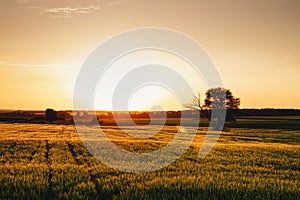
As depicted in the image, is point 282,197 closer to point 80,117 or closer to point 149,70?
point 149,70

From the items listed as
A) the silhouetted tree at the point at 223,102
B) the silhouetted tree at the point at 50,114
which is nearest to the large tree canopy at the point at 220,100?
the silhouetted tree at the point at 223,102

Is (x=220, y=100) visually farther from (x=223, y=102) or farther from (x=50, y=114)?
(x=50, y=114)

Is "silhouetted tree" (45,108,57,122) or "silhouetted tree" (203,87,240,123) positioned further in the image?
"silhouetted tree" (45,108,57,122)

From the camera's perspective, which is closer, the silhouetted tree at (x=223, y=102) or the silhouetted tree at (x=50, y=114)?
the silhouetted tree at (x=223, y=102)

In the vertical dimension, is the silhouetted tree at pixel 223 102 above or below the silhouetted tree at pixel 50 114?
above

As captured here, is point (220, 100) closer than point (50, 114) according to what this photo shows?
Yes

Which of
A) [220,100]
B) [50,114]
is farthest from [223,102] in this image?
[50,114]

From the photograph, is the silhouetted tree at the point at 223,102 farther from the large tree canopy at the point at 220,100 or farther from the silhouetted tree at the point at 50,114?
the silhouetted tree at the point at 50,114

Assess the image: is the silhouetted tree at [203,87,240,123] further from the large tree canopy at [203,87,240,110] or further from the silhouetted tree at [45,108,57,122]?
the silhouetted tree at [45,108,57,122]

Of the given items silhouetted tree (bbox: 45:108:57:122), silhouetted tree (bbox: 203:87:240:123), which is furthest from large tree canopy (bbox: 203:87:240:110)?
silhouetted tree (bbox: 45:108:57:122)

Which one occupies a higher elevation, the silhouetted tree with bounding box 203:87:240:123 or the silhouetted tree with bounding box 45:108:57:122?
the silhouetted tree with bounding box 203:87:240:123

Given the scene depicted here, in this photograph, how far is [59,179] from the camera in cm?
1158

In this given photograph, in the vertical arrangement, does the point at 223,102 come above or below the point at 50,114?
above

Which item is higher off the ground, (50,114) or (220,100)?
(220,100)
